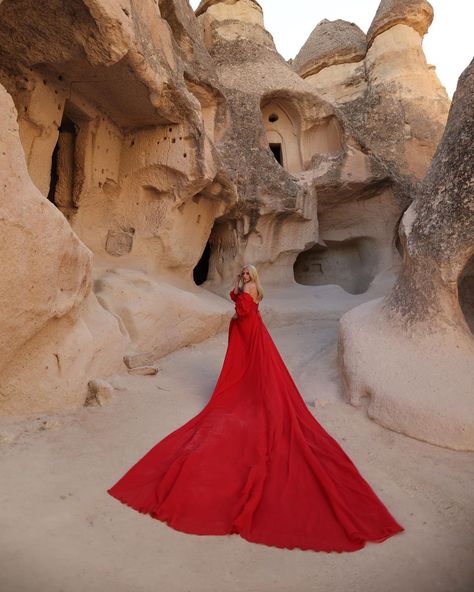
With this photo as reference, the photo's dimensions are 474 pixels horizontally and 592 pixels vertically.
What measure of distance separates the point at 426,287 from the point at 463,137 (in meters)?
1.41

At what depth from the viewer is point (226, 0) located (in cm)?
973

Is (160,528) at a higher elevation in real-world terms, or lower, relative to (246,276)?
lower

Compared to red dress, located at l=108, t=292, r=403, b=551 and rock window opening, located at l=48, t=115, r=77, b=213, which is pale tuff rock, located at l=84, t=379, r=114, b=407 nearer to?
red dress, located at l=108, t=292, r=403, b=551

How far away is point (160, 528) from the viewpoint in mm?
1998

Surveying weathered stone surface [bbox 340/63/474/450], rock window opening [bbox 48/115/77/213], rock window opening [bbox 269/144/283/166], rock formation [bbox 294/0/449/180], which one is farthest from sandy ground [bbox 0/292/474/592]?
rock window opening [bbox 269/144/283/166]

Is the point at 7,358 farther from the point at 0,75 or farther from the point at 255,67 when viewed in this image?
the point at 255,67

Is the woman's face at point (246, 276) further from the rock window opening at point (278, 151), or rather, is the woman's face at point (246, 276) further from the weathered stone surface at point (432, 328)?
the rock window opening at point (278, 151)

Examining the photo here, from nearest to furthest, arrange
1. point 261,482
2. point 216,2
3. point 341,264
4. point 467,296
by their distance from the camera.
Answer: point 261,482
point 467,296
point 216,2
point 341,264

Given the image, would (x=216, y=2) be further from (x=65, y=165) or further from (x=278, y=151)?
(x=65, y=165)

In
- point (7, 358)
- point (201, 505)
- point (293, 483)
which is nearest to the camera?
Result: point (201, 505)

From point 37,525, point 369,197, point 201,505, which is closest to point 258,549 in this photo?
point 201,505

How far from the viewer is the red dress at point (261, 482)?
6.53 feet

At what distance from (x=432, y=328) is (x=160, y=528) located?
287cm

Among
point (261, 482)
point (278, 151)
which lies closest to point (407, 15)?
point (278, 151)
